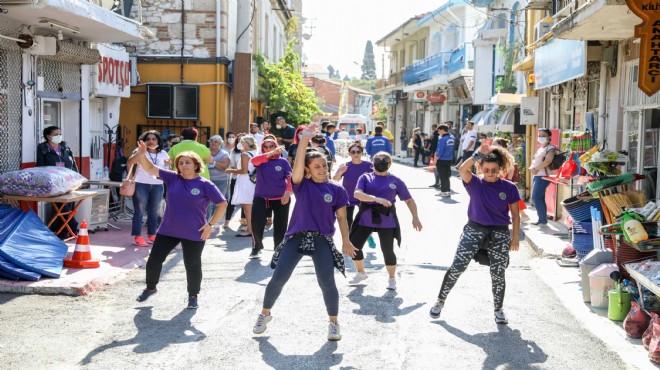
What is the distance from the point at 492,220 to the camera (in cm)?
761

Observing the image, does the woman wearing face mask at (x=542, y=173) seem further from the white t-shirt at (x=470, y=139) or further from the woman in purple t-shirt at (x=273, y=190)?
the white t-shirt at (x=470, y=139)

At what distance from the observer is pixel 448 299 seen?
28.2 ft

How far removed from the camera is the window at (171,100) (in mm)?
20391

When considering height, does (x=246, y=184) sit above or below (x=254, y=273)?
above

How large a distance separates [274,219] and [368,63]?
524 ft

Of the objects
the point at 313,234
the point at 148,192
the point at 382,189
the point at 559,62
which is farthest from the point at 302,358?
the point at 559,62

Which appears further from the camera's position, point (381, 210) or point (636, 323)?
point (381, 210)

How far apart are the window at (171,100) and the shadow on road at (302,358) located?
14554 mm

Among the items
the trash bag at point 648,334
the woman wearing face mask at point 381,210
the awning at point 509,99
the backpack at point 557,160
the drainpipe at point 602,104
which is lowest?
the trash bag at point 648,334

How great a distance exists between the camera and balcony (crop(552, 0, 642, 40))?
8.94 m

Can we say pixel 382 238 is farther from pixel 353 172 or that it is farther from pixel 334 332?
pixel 334 332

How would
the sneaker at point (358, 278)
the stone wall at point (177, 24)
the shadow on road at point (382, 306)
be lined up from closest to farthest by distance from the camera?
the shadow on road at point (382, 306), the sneaker at point (358, 278), the stone wall at point (177, 24)

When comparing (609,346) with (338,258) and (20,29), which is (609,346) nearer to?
(338,258)

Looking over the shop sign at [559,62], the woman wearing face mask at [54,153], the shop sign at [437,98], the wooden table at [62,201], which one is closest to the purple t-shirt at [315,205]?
the wooden table at [62,201]
